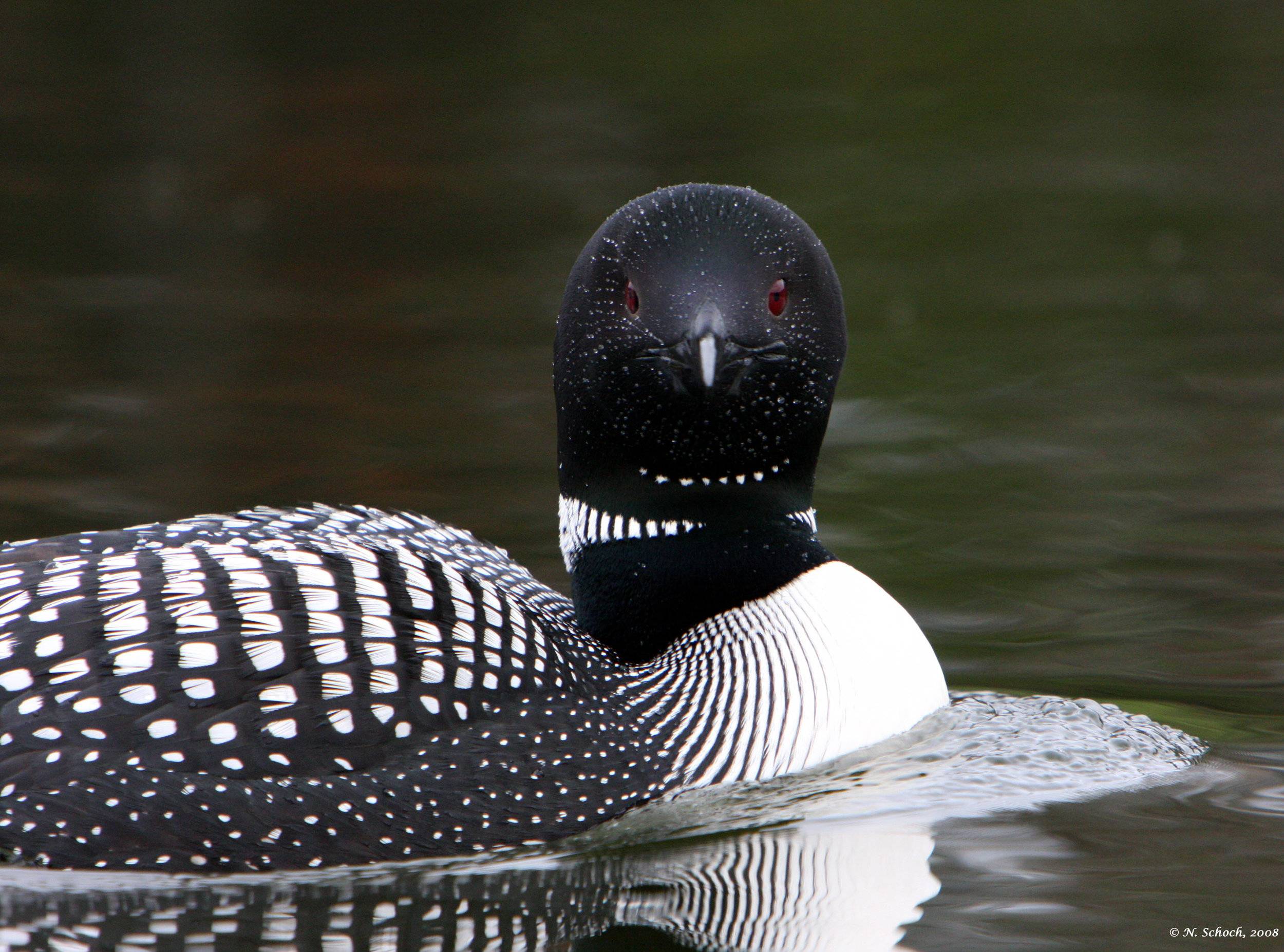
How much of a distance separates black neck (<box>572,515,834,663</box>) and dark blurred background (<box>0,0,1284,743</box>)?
0.80 m

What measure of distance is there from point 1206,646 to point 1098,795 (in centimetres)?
96

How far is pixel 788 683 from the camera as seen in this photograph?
3.96 meters

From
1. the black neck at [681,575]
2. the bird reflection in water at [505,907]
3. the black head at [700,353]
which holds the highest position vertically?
the black head at [700,353]

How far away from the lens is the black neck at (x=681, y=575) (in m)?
4.04

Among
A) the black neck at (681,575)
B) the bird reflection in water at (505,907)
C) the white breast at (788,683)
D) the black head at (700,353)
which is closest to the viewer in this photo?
the bird reflection in water at (505,907)

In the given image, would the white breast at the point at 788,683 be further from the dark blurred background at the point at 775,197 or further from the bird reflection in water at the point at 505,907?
the dark blurred background at the point at 775,197

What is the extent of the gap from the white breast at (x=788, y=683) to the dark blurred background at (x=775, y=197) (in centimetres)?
61

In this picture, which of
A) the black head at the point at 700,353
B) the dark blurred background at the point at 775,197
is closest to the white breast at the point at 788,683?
the black head at the point at 700,353

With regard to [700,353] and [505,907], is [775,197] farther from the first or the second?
[505,907]

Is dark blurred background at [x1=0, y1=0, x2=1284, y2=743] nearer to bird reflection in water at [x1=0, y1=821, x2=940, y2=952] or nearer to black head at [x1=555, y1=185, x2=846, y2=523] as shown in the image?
black head at [x1=555, y1=185, x2=846, y2=523]

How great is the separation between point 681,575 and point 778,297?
0.66 meters

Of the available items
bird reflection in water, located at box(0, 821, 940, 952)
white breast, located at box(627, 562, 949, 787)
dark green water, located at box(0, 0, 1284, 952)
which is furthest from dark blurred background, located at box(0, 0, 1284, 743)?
bird reflection in water, located at box(0, 821, 940, 952)

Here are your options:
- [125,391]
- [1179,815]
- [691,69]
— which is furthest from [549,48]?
[1179,815]

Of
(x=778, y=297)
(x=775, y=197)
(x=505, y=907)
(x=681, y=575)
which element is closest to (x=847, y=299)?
(x=775, y=197)
